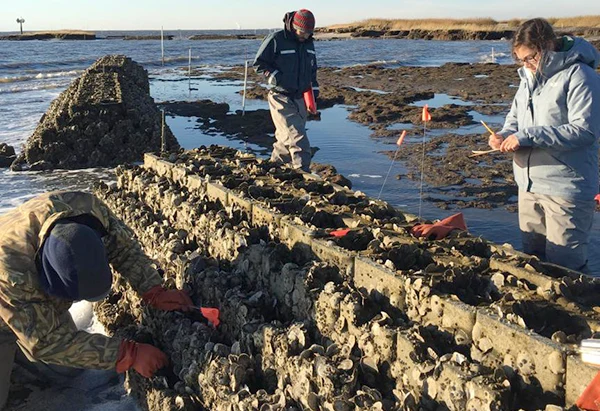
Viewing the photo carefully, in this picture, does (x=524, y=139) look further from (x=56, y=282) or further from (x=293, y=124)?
(x=293, y=124)

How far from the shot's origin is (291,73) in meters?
6.25

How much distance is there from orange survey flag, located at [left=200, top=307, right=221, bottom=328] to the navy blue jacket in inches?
135

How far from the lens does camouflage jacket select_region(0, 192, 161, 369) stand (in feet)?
9.06

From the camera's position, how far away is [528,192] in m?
3.52

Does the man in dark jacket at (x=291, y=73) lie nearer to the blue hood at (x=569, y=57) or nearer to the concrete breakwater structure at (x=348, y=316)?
the concrete breakwater structure at (x=348, y=316)

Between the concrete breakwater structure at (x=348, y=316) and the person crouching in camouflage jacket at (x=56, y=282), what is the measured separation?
324mm

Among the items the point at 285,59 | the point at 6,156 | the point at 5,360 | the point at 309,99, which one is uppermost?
the point at 285,59

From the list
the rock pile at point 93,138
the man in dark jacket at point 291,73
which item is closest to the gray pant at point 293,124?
the man in dark jacket at point 291,73

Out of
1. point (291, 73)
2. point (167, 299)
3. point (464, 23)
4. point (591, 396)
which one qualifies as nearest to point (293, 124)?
point (291, 73)

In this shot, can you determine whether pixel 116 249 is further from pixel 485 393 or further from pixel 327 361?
pixel 485 393

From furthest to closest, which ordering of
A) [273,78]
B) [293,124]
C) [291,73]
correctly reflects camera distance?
[293,124] < [291,73] < [273,78]

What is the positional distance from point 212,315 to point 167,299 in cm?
35

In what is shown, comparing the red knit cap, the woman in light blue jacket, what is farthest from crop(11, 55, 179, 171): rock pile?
the woman in light blue jacket

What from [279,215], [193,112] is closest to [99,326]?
[279,215]
